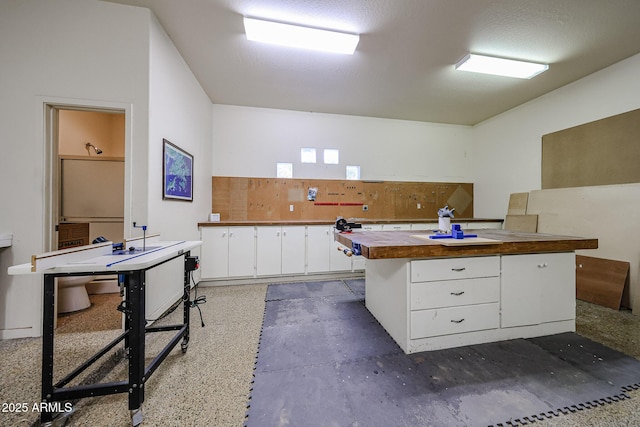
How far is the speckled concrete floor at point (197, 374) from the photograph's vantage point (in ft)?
4.31

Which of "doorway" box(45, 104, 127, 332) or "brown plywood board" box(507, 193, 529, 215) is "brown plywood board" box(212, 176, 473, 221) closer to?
"brown plywood board" box(507, 193, 529, 215)

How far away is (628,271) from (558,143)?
200cm

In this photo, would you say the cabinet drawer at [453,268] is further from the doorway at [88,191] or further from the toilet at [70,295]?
the toilet at [70,295]

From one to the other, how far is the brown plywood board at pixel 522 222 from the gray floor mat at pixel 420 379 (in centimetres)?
225

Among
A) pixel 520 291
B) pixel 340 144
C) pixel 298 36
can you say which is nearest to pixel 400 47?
pixel 298 36

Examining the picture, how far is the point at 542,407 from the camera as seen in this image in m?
1.38

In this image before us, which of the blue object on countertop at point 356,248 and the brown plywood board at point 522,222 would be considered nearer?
the blue object on countertop at point 356,248

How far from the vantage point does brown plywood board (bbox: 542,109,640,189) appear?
2.84 meters

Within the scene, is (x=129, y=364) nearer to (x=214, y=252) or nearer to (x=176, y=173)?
(x=176, y=173)

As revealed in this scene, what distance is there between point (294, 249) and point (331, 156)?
6.65 feet

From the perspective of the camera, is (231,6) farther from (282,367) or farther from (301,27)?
(282,367)

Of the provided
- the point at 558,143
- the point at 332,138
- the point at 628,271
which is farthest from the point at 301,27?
the point at 628,271

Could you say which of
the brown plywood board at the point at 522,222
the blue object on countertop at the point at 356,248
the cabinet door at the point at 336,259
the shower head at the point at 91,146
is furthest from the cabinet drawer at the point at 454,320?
the shower head at the point at 91,146

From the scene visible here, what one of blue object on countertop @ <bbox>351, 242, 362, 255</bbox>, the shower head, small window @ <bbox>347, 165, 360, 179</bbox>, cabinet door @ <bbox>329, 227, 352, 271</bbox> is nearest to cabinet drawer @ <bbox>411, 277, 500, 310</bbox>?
blue object on countertop @ <bbox>351, 242, 362, 255</bbox>
